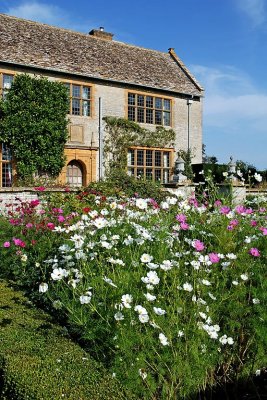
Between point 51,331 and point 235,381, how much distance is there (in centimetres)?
162

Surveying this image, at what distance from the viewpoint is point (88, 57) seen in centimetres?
2102

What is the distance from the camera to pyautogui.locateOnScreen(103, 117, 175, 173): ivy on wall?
20.6 meters

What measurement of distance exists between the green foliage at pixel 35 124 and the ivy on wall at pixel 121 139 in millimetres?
2510

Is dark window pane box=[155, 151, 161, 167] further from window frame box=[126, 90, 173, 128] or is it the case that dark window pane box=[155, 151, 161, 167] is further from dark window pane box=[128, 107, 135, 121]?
dark window pane box=[128, 107, 135, 121]

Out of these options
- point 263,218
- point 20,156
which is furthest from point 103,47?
point 263,218

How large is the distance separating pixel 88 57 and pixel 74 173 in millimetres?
5604

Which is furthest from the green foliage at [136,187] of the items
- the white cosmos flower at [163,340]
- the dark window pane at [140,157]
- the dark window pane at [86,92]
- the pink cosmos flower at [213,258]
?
the white cosmos flower at [163,340]

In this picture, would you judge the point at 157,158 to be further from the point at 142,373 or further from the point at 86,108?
the point at 142,373

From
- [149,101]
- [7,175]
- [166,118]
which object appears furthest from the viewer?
[166,118]

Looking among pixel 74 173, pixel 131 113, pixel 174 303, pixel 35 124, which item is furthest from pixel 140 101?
pixel 174 303

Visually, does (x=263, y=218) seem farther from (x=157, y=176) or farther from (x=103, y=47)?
(x=103, y=47)

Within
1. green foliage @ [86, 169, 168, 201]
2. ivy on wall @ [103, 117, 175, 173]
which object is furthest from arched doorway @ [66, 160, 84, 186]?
green foliage @ [86, 169, 168, 201]

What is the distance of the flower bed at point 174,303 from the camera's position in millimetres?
3131

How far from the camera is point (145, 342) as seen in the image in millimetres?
3186
